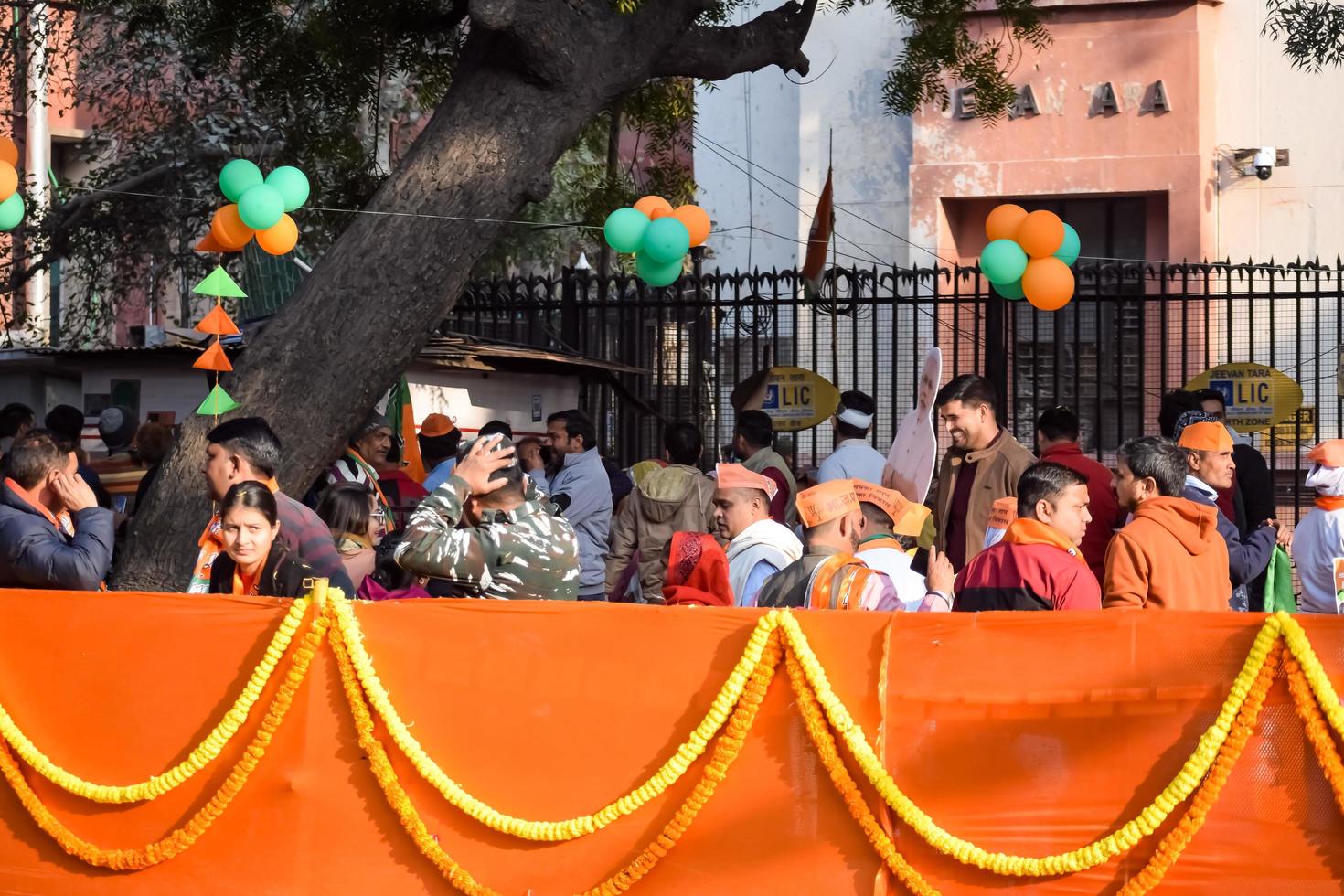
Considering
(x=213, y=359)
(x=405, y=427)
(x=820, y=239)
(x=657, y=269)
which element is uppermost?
(x=820, y=239)

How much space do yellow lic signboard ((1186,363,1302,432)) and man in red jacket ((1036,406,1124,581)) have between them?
14.2 ft

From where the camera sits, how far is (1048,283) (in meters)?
9.26

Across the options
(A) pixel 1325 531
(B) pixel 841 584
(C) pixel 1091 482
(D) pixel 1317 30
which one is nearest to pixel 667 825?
(B) pixel 841 584

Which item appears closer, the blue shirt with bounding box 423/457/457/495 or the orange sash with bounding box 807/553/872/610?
the orange sash with bounding box 807/553/872/610

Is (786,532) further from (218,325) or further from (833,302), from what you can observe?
(833,302)

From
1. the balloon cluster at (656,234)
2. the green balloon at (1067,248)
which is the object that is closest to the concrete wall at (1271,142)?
the green balloon at (1067,248)

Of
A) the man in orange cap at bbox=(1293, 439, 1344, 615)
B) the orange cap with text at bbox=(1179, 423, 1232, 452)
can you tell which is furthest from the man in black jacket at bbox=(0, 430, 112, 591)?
the man in orange cap at bbox=(1293, 439, 1344, 615)

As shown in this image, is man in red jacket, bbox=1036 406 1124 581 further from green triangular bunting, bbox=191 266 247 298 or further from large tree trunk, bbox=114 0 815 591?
green triangular bunting, bbox=191 266 247 298

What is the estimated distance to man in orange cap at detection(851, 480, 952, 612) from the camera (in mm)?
6285

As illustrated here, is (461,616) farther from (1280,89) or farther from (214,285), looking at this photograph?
(1280,89)

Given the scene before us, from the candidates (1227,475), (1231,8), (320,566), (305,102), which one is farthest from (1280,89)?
(320,566)

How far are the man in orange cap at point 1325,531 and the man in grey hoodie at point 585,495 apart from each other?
368 cm

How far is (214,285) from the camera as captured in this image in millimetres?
8273

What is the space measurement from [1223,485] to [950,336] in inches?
377
